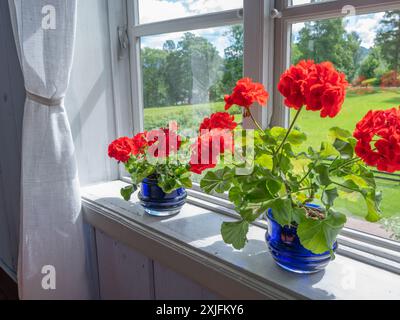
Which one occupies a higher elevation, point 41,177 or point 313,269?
point 41,177

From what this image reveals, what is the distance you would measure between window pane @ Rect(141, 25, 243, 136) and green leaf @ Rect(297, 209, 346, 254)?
0.57m

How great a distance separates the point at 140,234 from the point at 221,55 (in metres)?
0.68

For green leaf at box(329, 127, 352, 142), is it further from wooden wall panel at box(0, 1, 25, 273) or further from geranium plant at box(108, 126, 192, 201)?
wooden wall panel at box(0, 1, 25, 273)

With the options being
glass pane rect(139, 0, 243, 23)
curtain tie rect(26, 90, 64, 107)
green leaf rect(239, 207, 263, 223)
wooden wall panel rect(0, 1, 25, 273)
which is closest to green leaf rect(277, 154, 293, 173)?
green leaf rect(239, 207, 263, 223)

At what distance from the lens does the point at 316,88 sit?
25.8 inches

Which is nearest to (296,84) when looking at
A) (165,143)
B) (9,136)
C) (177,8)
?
(165,143)

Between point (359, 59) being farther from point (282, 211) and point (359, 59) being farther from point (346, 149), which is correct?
point (282, 211)

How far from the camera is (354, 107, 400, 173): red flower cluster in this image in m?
0.61

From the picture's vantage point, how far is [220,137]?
85 centimetres

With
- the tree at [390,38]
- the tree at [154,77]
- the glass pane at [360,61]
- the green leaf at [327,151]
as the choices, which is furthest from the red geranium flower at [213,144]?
the tree at [154,77]

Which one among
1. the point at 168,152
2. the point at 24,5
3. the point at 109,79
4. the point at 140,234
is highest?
the point at 24,5

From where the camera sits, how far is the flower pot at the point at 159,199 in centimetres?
118

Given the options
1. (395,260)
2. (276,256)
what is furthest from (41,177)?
(395,260)
